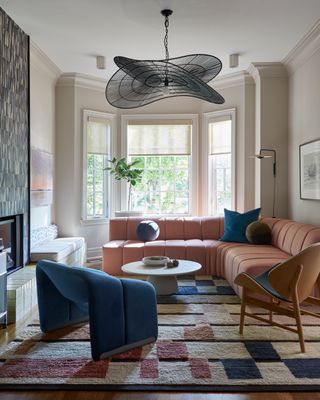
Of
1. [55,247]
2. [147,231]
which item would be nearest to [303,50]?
[147,231]

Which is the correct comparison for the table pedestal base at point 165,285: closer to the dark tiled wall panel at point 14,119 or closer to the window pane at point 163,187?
the dark tiled wall panel at point 14,119

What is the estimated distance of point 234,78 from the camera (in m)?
6.09

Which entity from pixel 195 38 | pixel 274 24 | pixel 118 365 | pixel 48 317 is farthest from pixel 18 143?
pixel 274 24

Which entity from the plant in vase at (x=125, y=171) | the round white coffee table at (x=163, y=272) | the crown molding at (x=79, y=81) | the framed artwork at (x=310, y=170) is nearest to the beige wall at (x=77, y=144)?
the crown molding at (x=79, y=81)

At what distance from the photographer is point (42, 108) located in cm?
544

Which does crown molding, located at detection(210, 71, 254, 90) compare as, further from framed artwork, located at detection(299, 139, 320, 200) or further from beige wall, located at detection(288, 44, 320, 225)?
framed artwork, located at detection(299, 139, 320, 200)

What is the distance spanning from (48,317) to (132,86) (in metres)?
2.20

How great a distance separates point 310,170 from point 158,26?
2544 millimetres

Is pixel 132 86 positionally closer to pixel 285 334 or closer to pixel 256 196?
pixel 285 334

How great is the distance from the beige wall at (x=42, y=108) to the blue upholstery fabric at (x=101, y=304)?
2184 millimetres

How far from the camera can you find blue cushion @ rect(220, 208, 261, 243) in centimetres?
528

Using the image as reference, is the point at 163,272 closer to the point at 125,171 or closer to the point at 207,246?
the point at 207,246

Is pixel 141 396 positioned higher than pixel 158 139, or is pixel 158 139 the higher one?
pixel 158 139

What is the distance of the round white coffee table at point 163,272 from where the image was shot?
3.86 metres
